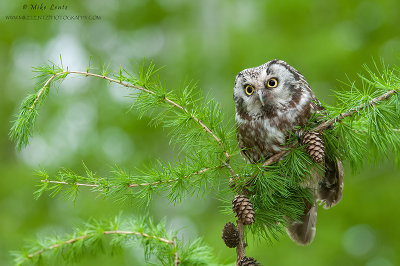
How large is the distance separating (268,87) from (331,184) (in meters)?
0.65

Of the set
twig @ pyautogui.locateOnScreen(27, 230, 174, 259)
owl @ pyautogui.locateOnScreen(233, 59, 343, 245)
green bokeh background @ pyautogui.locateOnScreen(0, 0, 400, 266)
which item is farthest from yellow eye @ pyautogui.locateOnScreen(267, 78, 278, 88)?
green bokeh background @ pyautogui.locateOnScreen(0, 0, 400, 266)

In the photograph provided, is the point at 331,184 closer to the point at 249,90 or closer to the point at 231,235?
the point at 249,90

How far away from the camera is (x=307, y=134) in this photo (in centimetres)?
181

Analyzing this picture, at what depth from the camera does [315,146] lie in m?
1.76

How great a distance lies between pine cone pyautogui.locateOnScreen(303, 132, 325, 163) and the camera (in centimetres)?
175

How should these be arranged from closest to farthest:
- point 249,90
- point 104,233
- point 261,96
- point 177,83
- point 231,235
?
point 231,235, point 104,233, point 261,96, point 249,90, point 177,83

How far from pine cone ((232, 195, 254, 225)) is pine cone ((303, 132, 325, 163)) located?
30 centimetres

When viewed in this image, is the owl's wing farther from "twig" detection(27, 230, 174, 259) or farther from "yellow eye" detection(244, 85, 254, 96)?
"twig" detection(27, 230, 174, 259)

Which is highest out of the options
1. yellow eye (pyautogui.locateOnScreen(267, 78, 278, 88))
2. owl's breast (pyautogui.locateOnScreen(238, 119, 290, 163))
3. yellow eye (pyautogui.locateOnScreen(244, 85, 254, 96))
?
yellow eye (pyautogui.locateOnScreen(267, 78, 278, 88))

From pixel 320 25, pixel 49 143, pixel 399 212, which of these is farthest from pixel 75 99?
pixel 399 212

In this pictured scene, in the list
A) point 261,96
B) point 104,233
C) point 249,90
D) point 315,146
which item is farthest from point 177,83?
point 315,146

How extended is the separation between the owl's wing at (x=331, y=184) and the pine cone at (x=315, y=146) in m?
0.60

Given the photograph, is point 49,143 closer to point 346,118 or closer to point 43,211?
point 43,211

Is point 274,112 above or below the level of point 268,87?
below
